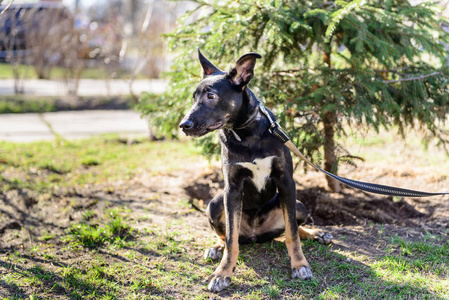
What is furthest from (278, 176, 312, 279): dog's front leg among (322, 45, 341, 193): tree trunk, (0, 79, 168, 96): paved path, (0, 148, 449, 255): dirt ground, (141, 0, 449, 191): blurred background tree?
(0, 79, 168, 96): paved path

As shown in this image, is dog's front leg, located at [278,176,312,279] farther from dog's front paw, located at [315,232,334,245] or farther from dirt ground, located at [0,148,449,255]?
dirt ground, located at [0,148,449,255]

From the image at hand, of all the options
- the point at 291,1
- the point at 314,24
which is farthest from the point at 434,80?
the point at 291,1

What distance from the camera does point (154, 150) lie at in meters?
8.71

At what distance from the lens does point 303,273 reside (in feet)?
11.0

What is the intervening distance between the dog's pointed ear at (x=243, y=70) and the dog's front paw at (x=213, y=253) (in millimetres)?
1569

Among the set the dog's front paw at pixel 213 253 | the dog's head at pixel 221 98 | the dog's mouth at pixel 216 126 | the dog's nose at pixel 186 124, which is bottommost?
the dog's front paw at pixel 213 253

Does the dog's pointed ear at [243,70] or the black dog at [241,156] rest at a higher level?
the dog's pointed ear at [243,70]

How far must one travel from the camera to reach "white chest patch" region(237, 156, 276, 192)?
3281 mm

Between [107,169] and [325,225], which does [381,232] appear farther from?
[107,169]

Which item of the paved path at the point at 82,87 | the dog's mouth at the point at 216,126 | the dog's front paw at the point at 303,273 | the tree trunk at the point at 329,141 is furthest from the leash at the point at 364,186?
the paved path at the point at 82,87

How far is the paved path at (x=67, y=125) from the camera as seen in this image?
9.73 m

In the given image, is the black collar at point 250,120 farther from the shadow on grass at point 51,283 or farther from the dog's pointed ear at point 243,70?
the shadow on grass at point 51,283

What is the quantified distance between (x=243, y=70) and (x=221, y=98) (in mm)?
270

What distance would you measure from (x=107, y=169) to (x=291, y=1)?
4.25m
